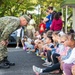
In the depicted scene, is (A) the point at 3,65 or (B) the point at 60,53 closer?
(B) the point at 60,53

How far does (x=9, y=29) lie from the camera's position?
10719 millimetres

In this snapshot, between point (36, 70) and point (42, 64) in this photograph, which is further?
point (42, 64)

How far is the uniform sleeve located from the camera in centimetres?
1073

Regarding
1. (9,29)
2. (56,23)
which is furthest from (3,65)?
(56,23)

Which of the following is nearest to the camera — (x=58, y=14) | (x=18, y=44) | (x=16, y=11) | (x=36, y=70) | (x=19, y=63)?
(x=36, y=70)

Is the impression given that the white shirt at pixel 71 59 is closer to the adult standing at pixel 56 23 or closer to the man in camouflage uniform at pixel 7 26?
the man in camouflage uniform at pixel 7 26

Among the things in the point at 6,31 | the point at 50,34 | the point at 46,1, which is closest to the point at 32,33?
the point at 50,34

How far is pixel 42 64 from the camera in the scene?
12.0 meters

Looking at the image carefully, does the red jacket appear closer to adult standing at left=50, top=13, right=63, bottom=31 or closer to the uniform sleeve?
adult standing at left=50, top=13, right=63, bottom=31

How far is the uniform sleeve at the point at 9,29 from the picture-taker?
422 inches

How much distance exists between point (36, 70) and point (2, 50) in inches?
81.6

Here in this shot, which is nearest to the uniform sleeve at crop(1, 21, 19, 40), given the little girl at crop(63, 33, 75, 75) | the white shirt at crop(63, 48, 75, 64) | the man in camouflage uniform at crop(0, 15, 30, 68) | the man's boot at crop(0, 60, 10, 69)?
the man in camouflage uniform at crop(0, 15, 30, 68)

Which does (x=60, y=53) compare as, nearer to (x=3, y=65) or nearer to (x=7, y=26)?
(x=7, y=26)

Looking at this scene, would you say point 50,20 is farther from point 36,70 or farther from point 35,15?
point 35,15
